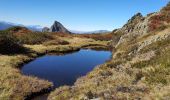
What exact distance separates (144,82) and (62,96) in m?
7.83

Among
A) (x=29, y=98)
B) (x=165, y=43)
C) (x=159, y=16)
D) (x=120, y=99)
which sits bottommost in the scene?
(x=29, y=98)

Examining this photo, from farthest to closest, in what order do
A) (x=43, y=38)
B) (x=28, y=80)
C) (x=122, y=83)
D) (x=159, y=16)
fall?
(x=43, y=38)
(x=159, y=16)
(x=28, y=80)
(x=122, y=83)

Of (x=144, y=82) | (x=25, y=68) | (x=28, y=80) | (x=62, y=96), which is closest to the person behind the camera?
(x=144, y=82)

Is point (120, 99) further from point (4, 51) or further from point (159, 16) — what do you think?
point (159, 16)

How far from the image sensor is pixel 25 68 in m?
43.6

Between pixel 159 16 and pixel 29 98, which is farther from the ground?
pixel 159 16

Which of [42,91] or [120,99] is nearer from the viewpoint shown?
[120,99]

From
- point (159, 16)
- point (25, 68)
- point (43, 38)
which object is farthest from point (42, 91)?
Answer: point (43, 38)

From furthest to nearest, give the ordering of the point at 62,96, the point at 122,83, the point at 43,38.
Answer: the point at 43,38 < the point at 62,96 < the point at 122,83

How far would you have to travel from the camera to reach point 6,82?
29141 millimetres

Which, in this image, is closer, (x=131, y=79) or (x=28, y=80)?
(x=131, y=79)

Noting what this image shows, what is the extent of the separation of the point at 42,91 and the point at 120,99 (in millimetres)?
13494

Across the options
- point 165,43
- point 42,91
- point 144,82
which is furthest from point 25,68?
point 144,82

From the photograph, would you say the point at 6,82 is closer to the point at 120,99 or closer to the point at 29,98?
the point at 29,98
